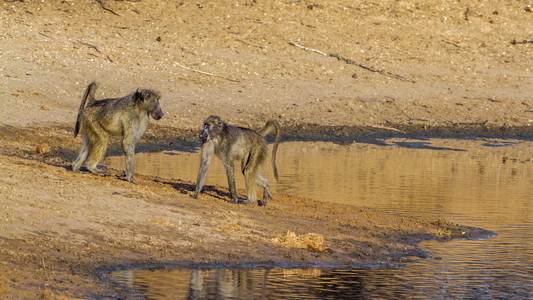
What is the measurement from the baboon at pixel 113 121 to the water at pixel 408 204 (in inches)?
104

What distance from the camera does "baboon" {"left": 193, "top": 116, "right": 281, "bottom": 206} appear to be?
11.0 m

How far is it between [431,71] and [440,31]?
2.41 metres

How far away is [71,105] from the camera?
1852 centimetres

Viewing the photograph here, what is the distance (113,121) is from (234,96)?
9265mm

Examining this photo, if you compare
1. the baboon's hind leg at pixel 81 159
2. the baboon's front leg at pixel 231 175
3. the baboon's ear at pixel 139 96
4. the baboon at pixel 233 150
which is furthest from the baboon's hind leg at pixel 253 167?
the baboon's hind leg at pixel 81 159

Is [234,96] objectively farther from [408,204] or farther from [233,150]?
[233,150]

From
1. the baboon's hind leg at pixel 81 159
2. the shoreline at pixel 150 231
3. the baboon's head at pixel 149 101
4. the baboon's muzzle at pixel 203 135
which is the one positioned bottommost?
the shoreline at pixel 150 231

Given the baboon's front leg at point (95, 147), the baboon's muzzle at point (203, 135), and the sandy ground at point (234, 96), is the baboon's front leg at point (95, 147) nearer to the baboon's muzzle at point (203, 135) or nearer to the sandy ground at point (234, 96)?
the sandy ground at point (234, 96)

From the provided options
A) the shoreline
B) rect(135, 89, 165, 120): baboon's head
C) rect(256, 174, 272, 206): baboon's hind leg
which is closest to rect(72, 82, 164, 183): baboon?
rect(135, 89, 165, 120): baboon's head

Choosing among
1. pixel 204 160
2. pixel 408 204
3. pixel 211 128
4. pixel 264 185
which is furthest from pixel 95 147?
Answer: pixel 408 204

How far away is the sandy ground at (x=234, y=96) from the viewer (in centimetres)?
905

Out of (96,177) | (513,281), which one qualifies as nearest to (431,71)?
(96,177)

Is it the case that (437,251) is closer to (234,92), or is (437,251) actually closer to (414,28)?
(234,92)

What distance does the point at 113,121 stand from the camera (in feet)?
37.3
